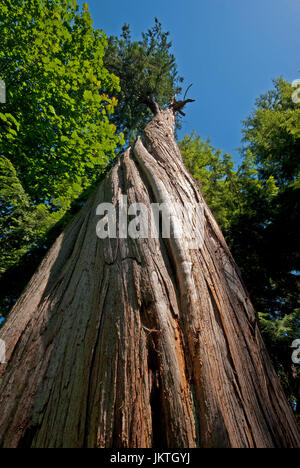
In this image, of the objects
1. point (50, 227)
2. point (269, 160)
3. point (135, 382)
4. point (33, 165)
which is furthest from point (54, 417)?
point (269, 160)

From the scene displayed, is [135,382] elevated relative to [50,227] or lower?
lower

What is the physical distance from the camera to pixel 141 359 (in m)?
0.82

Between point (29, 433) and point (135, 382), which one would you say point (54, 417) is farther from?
point (135, 382)

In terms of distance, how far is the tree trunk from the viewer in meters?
0.72

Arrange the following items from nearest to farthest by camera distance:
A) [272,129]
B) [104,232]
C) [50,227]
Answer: [104,232]
[50,227]
[272,129]

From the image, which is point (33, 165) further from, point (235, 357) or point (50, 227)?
point (235, 357)

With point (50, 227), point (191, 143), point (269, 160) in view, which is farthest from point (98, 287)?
point (191, 143)

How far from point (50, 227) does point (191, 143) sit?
7.80 m

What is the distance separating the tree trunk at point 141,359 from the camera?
A: 72 centimetres

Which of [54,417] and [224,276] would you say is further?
[224,276]

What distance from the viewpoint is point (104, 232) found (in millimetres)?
1396

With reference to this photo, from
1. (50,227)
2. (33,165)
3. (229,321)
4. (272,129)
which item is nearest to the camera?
(229,321)
